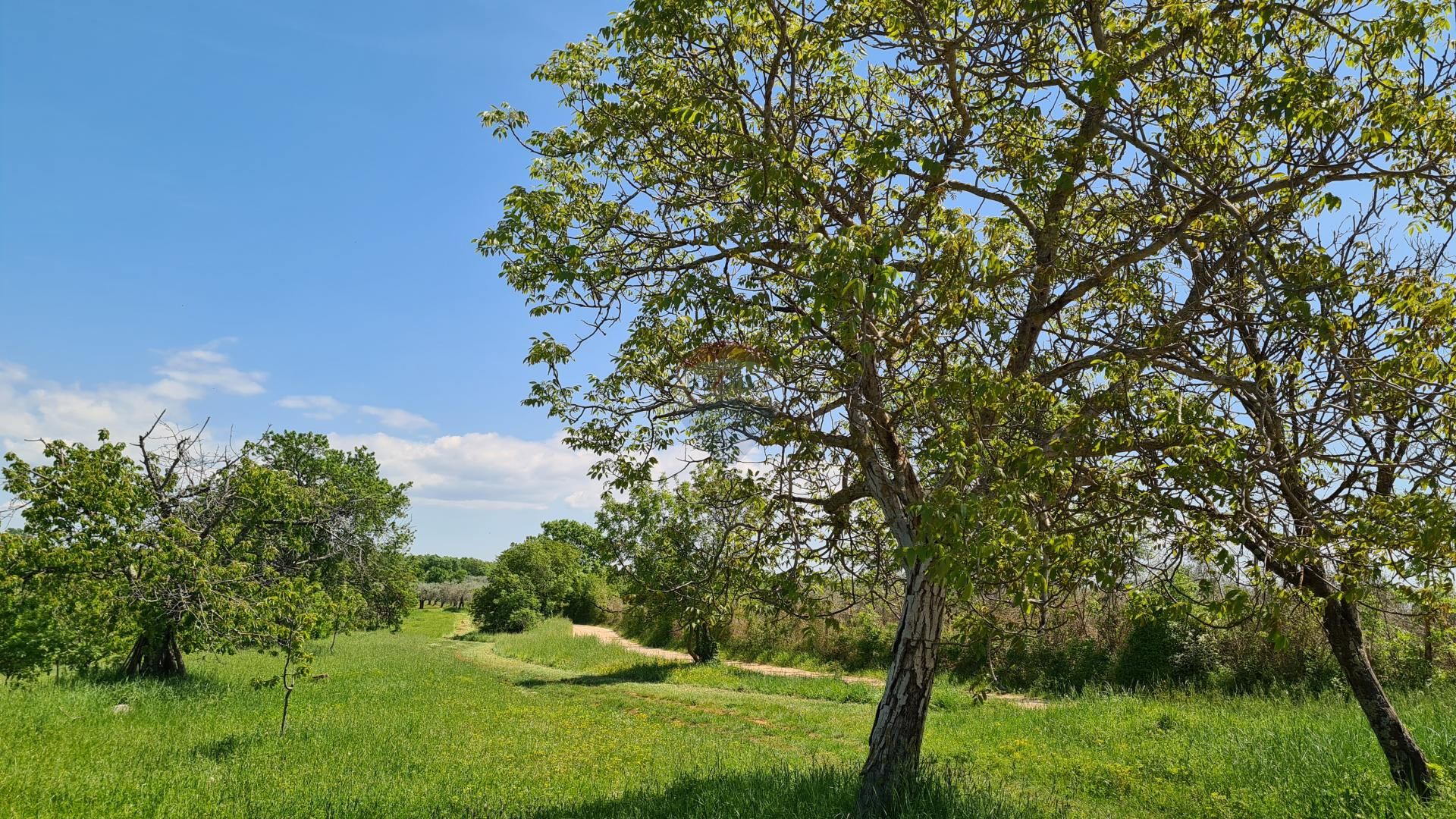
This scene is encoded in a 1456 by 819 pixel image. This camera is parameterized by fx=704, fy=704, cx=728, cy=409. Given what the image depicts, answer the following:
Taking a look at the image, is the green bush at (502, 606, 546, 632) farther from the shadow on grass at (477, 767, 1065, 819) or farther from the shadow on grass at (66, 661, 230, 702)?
the shadow on grass at (477, 767, 1065, 819)

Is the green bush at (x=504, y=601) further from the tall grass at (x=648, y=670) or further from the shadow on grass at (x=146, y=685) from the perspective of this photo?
the shadow on grass at (x=146, y=685)

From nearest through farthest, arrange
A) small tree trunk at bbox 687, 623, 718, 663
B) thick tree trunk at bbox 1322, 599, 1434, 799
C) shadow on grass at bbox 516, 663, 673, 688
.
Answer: thick tree trunk at bbox 1322, 599, 1434, 799, shadow on grass at bbox 516, 663, 673, 688, small tree trunk at bbox 687, 623, 718, 663

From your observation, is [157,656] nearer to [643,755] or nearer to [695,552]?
[643,755]

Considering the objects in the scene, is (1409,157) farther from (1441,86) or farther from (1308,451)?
(1308,451)

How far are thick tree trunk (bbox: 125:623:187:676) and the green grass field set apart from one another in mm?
863

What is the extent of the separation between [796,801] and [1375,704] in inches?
248

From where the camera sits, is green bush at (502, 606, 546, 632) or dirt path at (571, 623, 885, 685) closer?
dirt path at (571, 623, 885, 685)

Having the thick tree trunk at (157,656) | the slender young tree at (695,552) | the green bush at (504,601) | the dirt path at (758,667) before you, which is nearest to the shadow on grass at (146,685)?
the thick tree trunk at (157,656)

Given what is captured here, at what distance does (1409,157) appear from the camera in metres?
6.51

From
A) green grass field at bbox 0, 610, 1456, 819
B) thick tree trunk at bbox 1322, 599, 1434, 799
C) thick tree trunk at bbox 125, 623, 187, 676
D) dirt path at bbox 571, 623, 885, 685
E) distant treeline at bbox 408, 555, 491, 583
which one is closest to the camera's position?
thick tree trunk at bbox 1322, 599, 1434, 799

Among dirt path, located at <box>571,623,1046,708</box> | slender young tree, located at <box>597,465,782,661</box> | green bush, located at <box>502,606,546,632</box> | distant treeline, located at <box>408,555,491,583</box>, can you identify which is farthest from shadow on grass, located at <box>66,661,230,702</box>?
distant treeline, located at <box>408,555,491,583</box>

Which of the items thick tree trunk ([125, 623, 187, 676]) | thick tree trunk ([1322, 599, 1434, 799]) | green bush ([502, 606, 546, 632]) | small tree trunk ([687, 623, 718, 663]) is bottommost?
green bush ([502, 606, 546, 632])

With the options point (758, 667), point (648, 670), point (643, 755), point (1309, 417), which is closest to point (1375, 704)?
point (1309, 417)

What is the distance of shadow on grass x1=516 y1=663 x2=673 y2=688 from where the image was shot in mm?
24470
